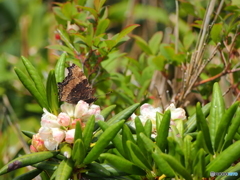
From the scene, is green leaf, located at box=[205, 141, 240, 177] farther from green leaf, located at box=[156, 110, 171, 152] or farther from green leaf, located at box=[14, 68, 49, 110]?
green leaf, located at box=[14, 68, 49, 110]

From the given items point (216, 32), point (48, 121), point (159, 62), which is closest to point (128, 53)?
point (159, 62)

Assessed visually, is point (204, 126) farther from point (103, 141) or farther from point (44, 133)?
point (44, 133)

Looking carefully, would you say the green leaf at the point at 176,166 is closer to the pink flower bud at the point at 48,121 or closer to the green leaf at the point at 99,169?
the green leaf at the point at 99,169

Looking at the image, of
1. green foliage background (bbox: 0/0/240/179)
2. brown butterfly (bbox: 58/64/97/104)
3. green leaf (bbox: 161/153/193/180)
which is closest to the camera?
green leaf (bbox: 161/153/193/180)

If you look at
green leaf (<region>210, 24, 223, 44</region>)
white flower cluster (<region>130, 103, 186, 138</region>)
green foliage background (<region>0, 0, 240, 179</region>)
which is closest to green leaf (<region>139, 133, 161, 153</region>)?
white flower cluster (<region>130, 103, 186, 138</region>)

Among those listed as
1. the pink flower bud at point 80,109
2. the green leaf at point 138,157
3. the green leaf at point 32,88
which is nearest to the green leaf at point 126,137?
the green leaf at point 138,157
